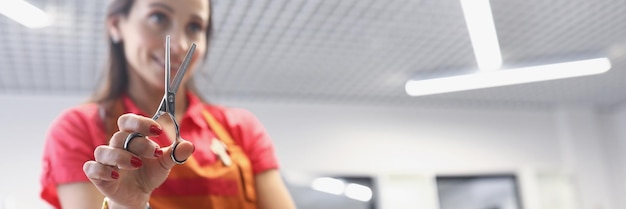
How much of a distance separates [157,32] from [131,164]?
252mm

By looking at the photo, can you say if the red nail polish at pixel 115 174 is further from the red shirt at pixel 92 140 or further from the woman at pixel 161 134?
the red shirt at pixel 92 140

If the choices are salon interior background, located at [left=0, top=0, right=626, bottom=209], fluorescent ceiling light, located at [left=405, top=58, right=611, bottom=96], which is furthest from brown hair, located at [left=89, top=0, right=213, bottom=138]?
fluorescent ceiling light, located at [left=405, top=58, right=611, bottom=96]

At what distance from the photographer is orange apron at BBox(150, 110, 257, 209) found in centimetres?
75

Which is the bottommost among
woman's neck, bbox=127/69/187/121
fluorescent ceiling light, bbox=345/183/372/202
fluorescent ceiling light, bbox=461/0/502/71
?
woman's neck, bbox=127/69/187/121

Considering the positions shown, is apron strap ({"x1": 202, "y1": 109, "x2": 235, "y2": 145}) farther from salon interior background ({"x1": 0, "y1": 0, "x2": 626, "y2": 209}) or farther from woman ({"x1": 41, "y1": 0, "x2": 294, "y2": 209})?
salon interior background ({"x1": 0, "y1": 0, "x2": 626, "y2": 209})

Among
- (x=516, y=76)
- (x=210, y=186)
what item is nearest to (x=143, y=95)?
(x=210, y=186)

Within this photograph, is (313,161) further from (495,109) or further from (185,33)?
(185,33)

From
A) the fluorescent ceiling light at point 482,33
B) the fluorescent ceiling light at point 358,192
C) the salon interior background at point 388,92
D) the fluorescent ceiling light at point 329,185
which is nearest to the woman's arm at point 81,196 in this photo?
the salon interior background at point 388,92

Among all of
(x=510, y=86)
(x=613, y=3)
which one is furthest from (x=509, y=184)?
(x=613, y=3)

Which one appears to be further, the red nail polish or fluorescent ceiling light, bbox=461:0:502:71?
fluorescent ceiling light, bbox=461:0:502:71

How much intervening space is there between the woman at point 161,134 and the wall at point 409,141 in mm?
2925

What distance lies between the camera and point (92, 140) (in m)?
0.76

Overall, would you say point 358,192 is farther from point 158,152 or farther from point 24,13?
point 158,152

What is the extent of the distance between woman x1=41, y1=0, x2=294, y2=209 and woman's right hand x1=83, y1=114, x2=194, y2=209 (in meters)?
0.02
